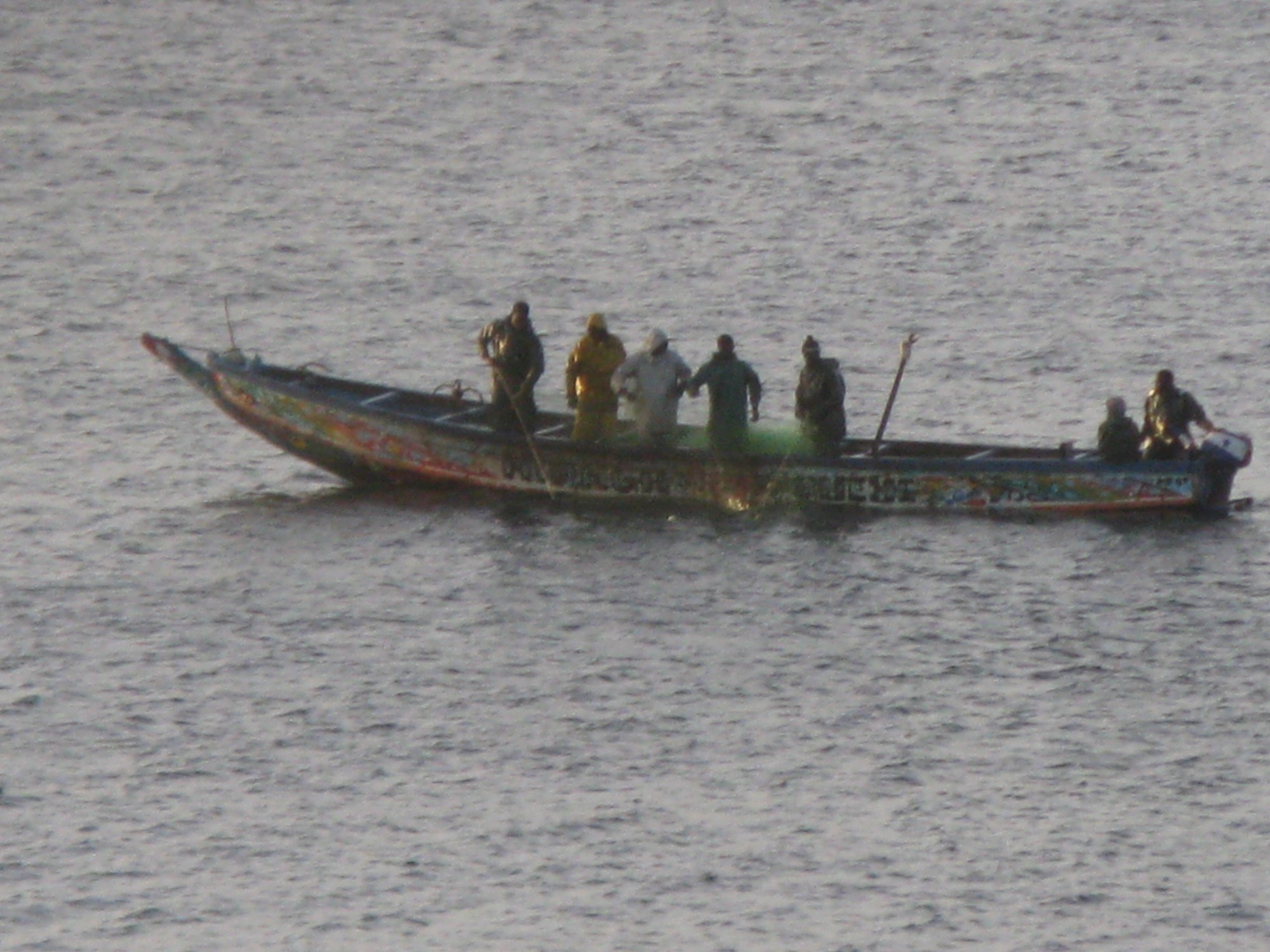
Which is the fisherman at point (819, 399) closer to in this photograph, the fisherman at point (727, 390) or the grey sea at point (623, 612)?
the fisherman at point (727, 390)

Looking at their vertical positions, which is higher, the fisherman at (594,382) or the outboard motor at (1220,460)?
the fisherman at (594,382)

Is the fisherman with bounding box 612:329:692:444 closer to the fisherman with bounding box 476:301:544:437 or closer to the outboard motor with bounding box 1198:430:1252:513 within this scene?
the fisherman with bounding box 476:301:544:437

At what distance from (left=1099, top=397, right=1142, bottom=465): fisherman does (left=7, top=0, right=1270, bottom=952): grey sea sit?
74cm

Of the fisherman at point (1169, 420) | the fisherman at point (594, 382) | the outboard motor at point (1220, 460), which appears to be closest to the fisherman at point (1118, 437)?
the fisherman at point (1169, 420)

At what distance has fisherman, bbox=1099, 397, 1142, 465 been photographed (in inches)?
1050

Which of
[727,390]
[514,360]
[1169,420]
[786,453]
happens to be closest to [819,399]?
[786,453]

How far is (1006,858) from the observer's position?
2019cm

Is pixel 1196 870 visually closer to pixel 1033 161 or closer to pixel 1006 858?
pixel 1006 858

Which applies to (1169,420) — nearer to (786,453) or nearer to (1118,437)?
(1118,437)

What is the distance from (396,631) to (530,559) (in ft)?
6.96

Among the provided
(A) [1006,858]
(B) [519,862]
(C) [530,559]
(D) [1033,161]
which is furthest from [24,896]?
(D) [1033,161]

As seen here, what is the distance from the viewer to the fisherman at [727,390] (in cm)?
2694

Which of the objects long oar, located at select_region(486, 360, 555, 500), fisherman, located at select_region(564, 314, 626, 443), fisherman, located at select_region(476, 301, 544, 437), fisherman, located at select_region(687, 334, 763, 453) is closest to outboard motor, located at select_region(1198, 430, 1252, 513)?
fisherman, located at select_region(687, 334, 763, 453)

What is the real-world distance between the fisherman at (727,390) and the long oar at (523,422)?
5.04 ft
